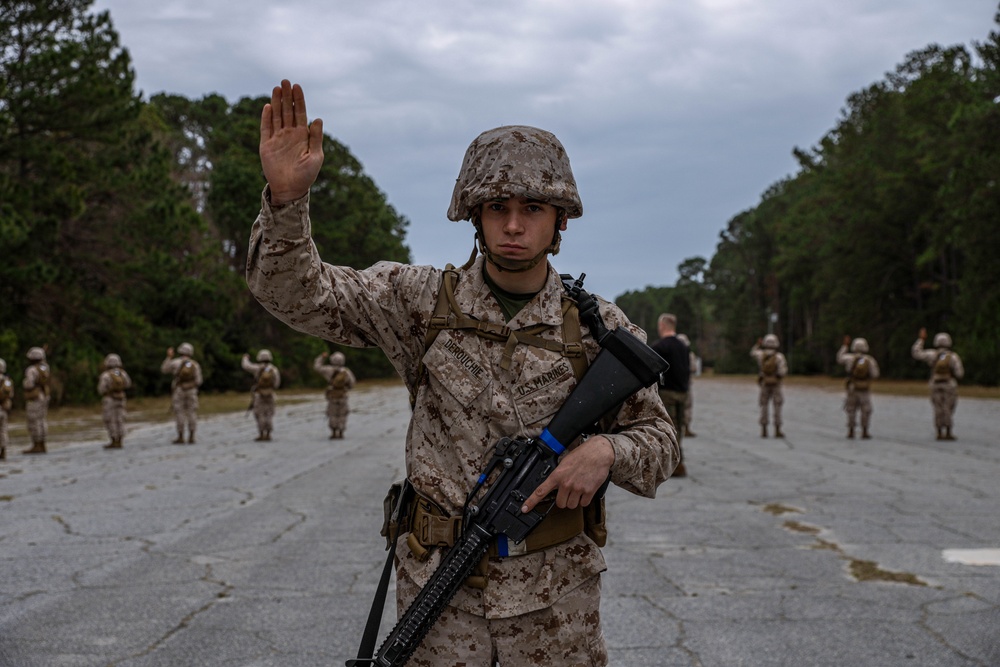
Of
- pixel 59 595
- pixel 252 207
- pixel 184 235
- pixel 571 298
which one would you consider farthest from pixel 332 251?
pixel 571 298

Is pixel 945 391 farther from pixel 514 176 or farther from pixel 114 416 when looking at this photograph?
pixel 514 176

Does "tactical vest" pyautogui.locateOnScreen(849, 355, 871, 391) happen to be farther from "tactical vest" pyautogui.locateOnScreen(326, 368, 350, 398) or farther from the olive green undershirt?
the olive green undershirt

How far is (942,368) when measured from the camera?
16.3 metres

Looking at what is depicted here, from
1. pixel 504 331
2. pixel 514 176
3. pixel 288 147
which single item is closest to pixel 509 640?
pixel 504 331

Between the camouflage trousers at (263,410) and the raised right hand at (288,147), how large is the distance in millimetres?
15589

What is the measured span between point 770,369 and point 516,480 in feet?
52.2

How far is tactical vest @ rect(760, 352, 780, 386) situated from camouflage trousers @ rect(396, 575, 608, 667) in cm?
1572

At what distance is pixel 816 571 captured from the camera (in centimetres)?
641

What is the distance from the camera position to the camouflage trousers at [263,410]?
56.8ft

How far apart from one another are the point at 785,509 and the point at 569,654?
23.2ft

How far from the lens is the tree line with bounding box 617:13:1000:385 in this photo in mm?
33125

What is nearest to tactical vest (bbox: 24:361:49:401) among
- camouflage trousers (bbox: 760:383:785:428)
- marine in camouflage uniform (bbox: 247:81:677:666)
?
camouflage trousers (bbox: 760:383:785:428)

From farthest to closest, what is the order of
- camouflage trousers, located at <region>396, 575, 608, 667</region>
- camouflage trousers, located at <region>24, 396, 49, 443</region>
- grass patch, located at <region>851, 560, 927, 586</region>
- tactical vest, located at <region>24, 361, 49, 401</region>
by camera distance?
tactical vest, located at <region>24, 361, 49, 401</region> < camouflage trousers, located at <region>24, 396, 49, 443</region> < grass patch, located at <region>851, 560, 927, 586</region> < camouflage trousers, located at <region>396, 575, 608, 667</region>

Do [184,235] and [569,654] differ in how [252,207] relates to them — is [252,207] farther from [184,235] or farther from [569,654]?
[569,654]
